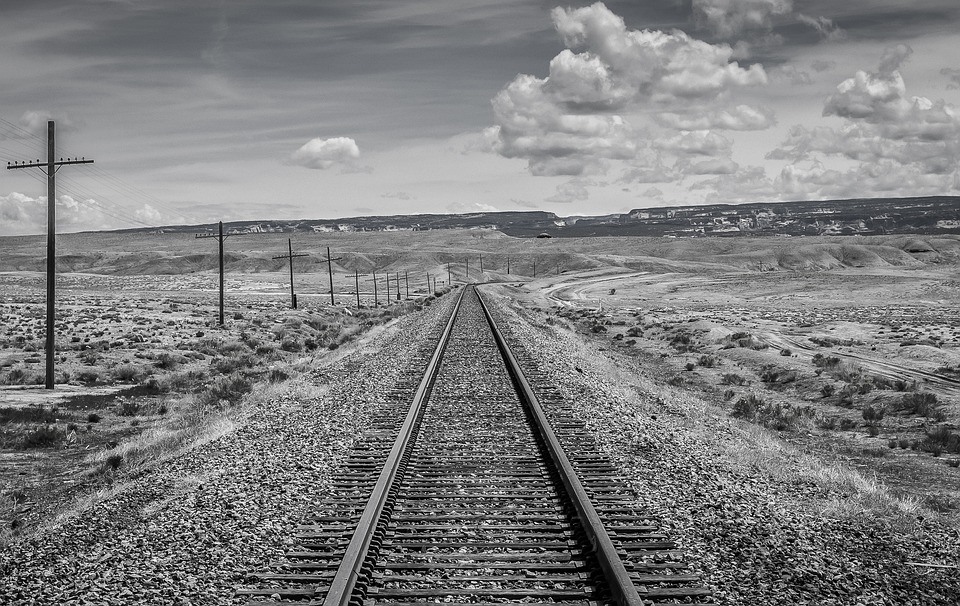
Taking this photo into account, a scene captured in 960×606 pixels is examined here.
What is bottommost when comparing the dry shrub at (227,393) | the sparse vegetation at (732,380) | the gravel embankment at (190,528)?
the sparse vegetation at (732,380)

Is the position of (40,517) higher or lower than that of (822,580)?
lower

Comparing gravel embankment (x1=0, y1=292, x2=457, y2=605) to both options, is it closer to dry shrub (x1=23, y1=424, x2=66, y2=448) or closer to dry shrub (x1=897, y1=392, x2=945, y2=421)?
dry shrub (x1=23, y1=424, x2=66, y2=448)

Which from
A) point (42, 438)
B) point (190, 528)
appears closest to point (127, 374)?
point (42, 438)

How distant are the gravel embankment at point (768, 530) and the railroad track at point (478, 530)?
36 centimetres

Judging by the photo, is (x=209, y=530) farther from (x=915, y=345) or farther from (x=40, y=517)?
(x=915, y=345)

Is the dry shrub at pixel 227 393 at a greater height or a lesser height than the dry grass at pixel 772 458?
lesser

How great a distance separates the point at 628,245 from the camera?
634 ft

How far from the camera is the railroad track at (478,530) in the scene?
5.65 m

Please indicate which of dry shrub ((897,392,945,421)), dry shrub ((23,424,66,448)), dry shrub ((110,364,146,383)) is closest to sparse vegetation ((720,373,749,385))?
dry shrub ((897,392,945,421))

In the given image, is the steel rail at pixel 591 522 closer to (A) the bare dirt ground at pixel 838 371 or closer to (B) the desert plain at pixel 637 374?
(B) the desert plain at pixel 637 374

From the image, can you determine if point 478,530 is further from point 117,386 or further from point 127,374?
point 127,374

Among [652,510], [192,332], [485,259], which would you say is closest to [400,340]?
[192,332]

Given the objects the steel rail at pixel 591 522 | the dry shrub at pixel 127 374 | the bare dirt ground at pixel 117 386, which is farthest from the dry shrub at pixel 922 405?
the dry shrub at pixel 127 374

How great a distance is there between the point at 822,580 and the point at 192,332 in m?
35.9
